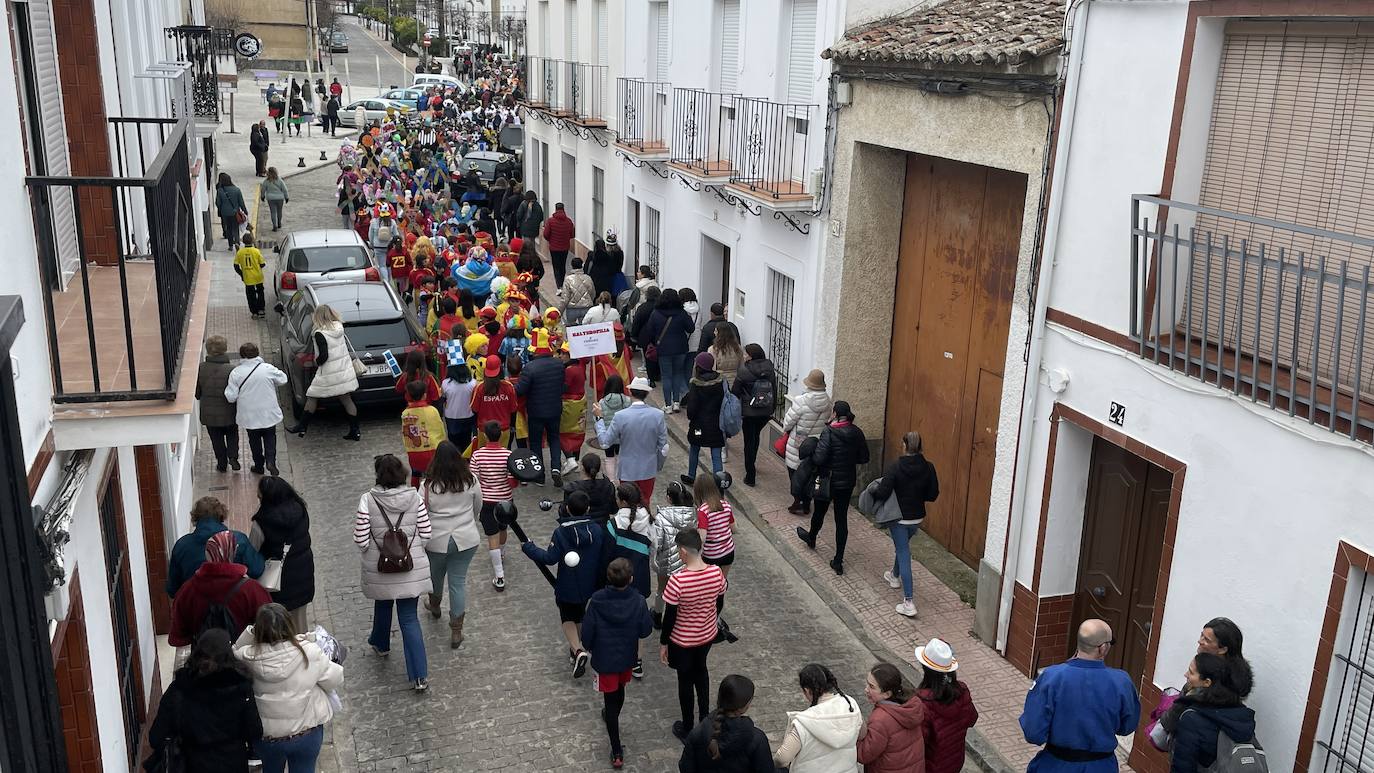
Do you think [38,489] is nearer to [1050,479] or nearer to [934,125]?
[1050,479]

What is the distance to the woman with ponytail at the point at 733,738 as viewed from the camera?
5.93m

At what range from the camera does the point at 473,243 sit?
17.0m

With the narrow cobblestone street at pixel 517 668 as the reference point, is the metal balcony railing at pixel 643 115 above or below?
above

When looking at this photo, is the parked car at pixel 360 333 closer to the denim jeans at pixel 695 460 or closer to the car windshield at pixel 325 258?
A: the car windshield at pixel 325 258

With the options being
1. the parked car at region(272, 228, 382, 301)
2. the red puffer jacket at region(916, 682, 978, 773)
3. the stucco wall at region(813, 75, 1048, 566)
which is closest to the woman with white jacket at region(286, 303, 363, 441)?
the parked car at region(272, 228, 382, 301)

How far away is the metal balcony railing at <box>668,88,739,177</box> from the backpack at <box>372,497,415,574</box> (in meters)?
7.51

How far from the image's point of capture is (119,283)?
677 cm

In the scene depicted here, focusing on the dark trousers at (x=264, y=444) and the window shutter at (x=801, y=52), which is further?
the window shutter at (x=801, y=52)

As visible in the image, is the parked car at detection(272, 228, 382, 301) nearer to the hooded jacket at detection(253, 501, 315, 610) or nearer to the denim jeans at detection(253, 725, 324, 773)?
the hooded jacket at detection(253, 501, 315, 610)

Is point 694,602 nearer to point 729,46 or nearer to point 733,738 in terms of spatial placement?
point 733,738

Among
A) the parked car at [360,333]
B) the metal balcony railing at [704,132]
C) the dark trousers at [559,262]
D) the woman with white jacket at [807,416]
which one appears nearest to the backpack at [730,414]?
the woman with white jacket at [807,416]

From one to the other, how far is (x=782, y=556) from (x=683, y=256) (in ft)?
22.8

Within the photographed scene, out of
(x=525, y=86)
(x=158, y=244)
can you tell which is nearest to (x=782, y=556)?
(x=158, y=244)

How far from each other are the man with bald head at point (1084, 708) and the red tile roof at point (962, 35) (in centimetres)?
426
